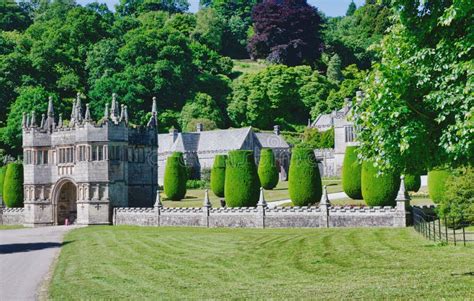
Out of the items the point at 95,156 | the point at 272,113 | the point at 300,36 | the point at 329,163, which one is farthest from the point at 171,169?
the point at 300,36

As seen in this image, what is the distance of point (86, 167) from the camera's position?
5244 centimetres

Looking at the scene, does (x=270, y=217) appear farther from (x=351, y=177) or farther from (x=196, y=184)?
(x=196, y=184)

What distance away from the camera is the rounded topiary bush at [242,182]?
50.9 metres

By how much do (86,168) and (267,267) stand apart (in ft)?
97.7

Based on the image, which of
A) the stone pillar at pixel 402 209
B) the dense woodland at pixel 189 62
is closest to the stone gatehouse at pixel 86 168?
the dense woodland at pixel 189 62

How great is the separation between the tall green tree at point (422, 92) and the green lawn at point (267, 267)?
3641 millimetres

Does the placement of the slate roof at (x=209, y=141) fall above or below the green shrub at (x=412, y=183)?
above

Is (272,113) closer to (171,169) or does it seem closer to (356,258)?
(171,169)

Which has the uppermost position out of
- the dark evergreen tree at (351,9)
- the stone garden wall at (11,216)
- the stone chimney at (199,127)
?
the dark evergreen tree at (351,9)

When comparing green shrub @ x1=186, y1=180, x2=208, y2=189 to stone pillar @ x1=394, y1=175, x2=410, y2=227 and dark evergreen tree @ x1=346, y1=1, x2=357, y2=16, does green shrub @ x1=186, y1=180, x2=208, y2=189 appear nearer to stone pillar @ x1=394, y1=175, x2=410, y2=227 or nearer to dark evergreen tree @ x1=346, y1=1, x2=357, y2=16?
stone pillar @ x1=394, y1=175, x2=410, y2=227

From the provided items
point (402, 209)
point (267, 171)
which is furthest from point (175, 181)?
point (402, 209)

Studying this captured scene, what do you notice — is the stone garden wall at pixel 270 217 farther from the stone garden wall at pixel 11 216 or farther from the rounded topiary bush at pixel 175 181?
the stone garden wall at pixel 11 216

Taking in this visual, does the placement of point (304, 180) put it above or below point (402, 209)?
above

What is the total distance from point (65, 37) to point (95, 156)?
218ft
